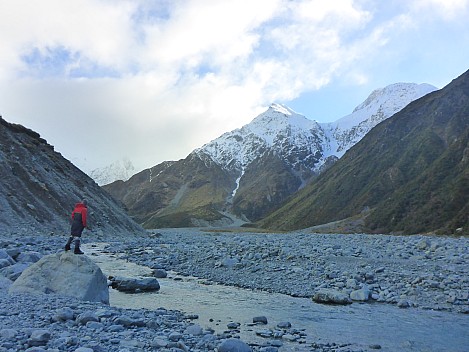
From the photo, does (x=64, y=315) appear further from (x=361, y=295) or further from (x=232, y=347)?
(x=361, y=295)

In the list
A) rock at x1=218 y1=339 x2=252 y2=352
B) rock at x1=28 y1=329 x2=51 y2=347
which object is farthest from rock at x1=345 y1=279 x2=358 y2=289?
rock at x1=28 y1=329 x2=51 y2=347

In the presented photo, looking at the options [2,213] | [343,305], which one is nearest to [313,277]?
[343,305]

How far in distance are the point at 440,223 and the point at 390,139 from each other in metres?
75.3

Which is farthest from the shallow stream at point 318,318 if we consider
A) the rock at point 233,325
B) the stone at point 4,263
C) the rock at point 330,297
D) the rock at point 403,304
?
the stone at point 4,263

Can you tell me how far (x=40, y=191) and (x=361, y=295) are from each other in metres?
50.0

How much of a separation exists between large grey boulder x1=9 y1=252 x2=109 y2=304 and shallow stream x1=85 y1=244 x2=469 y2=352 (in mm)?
1478

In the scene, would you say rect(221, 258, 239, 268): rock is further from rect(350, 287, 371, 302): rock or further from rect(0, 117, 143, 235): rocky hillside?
rect(0, 117, 143, 235): rocky hillside

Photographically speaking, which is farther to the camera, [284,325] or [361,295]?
[361,295]

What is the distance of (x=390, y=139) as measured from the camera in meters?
145

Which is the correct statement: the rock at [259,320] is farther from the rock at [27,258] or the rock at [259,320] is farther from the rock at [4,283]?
the rock at [27,258]

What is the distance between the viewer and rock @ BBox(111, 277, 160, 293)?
20609 millimetres

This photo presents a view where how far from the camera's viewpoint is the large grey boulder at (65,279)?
50.0 feet

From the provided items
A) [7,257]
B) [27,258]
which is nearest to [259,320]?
[7,257]

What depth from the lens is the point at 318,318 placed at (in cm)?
1603
